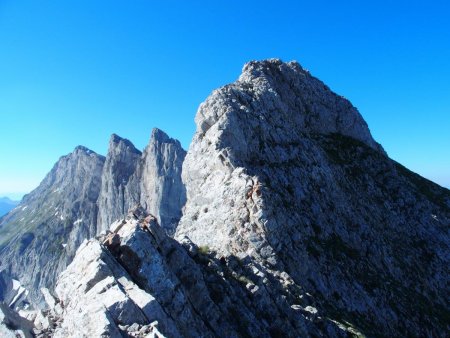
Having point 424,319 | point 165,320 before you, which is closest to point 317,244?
point 424,319

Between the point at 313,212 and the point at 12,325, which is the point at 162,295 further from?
the point at 313,212

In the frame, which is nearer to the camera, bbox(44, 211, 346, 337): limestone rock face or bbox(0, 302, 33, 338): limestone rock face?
bbox(44, 211, 346, 337): limestone rock face

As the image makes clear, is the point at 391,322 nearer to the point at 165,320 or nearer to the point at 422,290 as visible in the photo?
the point at 422,290

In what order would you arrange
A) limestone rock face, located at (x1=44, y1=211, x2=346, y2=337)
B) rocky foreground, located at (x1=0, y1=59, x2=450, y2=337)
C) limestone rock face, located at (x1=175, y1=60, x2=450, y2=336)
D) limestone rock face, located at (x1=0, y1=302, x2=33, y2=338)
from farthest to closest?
limestone rock face, located at (x1=175, y1=60, x2=450, y2=336) < rocky foreground, located at (x1=0, y1=59, x2=450, y2=337) < limestone rock face, located at (x1=0, y1=302, x2=33, y2=338) < limestone rock face, located at (x1=44, y1=211, x2=346, y2=337)

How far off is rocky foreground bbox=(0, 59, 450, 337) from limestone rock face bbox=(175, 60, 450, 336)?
0.74 feet

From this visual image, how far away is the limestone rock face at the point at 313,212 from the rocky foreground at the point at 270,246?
0.22 m

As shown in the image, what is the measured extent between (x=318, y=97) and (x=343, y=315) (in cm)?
6364

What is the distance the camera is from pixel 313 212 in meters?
55.4

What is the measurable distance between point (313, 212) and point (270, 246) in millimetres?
14684

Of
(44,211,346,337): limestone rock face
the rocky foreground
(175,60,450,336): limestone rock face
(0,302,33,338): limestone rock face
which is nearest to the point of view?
(44,211,346,337): limestone rock face

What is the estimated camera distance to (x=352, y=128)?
9788 cm

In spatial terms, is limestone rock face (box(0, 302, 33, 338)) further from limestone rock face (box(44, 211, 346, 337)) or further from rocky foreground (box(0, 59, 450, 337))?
limestone rock face (box(44, 211, 346, 337))

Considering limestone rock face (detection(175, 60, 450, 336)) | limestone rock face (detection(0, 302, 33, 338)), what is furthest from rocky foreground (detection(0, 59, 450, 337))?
limestone rock face (detection(0, 302, 33, 338))

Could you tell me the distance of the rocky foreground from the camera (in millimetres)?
24312
